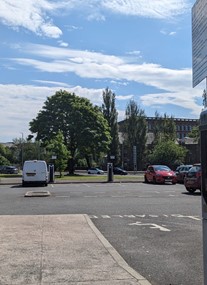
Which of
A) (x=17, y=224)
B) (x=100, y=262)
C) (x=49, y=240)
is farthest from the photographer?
(x=17, y=224)

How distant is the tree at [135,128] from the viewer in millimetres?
100625

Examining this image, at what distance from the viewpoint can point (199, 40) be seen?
15.9ft

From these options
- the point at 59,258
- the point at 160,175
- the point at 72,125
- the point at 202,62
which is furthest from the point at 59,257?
the point at 72,125

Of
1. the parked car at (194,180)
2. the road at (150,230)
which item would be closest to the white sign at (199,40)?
the road at (150,230)

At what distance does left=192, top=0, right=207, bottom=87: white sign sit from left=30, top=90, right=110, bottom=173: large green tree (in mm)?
58554

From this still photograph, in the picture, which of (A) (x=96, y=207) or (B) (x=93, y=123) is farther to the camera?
(B) (x=93, y=123)

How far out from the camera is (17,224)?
12234mm

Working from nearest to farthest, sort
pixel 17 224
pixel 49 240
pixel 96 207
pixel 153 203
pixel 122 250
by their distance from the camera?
pixel 122 250, pixel 49 240, pixel 17 224, pixel 96 207, pixel 153 203

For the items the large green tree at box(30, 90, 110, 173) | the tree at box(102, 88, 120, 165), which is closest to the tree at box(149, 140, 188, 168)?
the tree at box(102, 88, 120, 165)

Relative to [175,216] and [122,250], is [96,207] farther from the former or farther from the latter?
[122,250]

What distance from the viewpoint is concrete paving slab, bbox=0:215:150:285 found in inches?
259

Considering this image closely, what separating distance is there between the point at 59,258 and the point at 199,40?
461cm

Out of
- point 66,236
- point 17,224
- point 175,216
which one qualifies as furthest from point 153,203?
point 66,236

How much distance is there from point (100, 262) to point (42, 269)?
3.22ft
